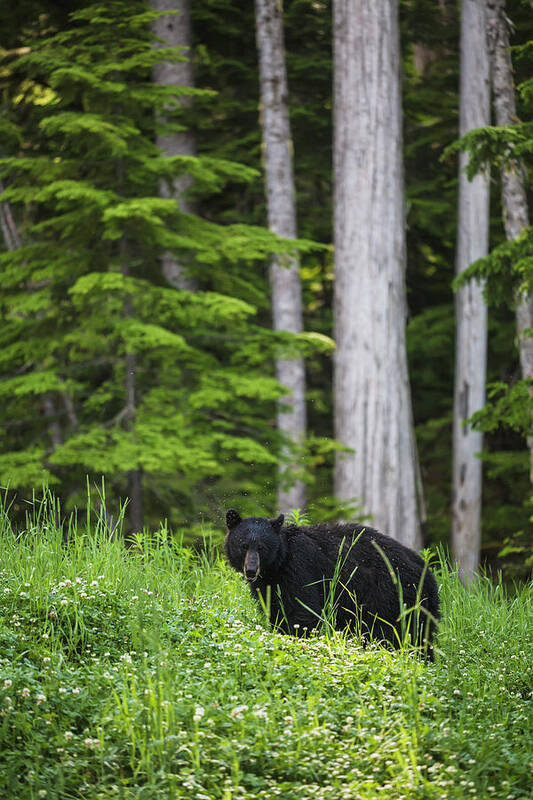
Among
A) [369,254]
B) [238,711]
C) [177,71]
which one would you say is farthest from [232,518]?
[177,71]

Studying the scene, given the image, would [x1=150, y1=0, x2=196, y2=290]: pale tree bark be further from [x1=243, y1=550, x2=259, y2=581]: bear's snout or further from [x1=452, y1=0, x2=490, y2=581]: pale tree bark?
[x1=243, y1=550, x2=259, y2=581]: bear's snout

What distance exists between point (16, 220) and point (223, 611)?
11.9 meters

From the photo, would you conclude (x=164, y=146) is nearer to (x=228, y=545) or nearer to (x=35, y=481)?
(x=35, y=481)

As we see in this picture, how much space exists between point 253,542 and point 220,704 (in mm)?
1329

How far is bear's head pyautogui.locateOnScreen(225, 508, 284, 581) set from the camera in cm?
525

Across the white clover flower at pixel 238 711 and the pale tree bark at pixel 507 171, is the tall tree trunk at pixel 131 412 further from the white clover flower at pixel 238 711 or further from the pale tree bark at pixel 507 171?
the white clover flower at pixel 238 711

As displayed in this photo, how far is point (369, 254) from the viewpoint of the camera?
38.4ft

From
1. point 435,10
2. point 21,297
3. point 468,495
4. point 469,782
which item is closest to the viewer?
point 469,782

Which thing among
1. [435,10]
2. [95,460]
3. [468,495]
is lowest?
[468,495]

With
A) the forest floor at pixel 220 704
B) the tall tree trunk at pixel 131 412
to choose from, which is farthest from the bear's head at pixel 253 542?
the tall tree trunk at pixel 131 412

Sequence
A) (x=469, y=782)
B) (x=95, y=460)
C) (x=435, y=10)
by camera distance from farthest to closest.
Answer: (x=435, y=10) → (x=95, y=460) → (x=469, y=782)

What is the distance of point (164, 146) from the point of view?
45.0 ft

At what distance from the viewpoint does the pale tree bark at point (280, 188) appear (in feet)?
43.0

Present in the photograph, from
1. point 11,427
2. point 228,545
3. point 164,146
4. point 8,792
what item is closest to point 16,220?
point 164,146
